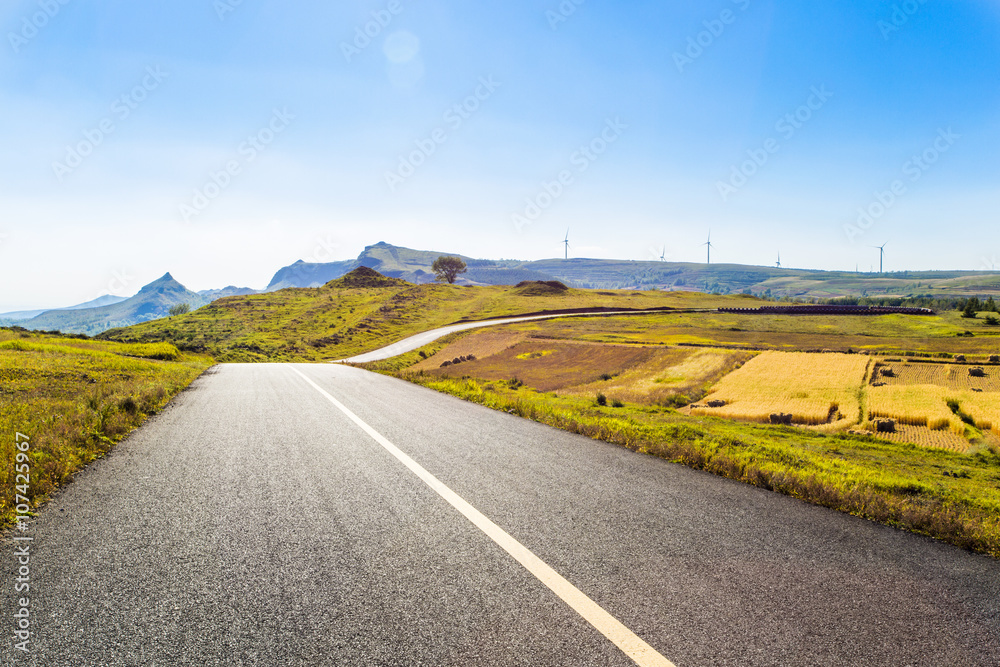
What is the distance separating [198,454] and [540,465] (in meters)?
5.46

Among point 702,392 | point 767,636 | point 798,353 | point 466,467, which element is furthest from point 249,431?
point 798,353

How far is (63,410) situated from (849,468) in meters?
16.4

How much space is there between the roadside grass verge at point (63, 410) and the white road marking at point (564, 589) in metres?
4.49

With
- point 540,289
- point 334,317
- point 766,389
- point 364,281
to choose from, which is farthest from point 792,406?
point 364,281

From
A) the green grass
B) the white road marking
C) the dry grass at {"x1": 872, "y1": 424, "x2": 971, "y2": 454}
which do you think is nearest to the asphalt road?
the white road marking

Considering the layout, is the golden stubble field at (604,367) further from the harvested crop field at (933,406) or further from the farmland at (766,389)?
the harvested crop field at (933,406)

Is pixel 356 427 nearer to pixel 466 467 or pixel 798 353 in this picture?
pixel 466 467

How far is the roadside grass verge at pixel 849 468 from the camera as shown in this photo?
5.27m

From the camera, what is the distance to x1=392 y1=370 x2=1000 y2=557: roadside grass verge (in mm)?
5270

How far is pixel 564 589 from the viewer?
355 centimetres

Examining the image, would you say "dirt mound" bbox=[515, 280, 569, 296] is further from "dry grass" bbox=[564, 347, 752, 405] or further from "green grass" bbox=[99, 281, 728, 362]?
"dry grass" bbox=[564, 347, 752, 405]

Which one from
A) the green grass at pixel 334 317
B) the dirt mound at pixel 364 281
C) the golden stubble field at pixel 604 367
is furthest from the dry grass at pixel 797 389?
the dirt mound at pixel 364 281

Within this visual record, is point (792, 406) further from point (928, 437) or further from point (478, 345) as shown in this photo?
point (478, 345)

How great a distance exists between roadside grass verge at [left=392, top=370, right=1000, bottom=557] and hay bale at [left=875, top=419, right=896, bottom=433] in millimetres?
1468
